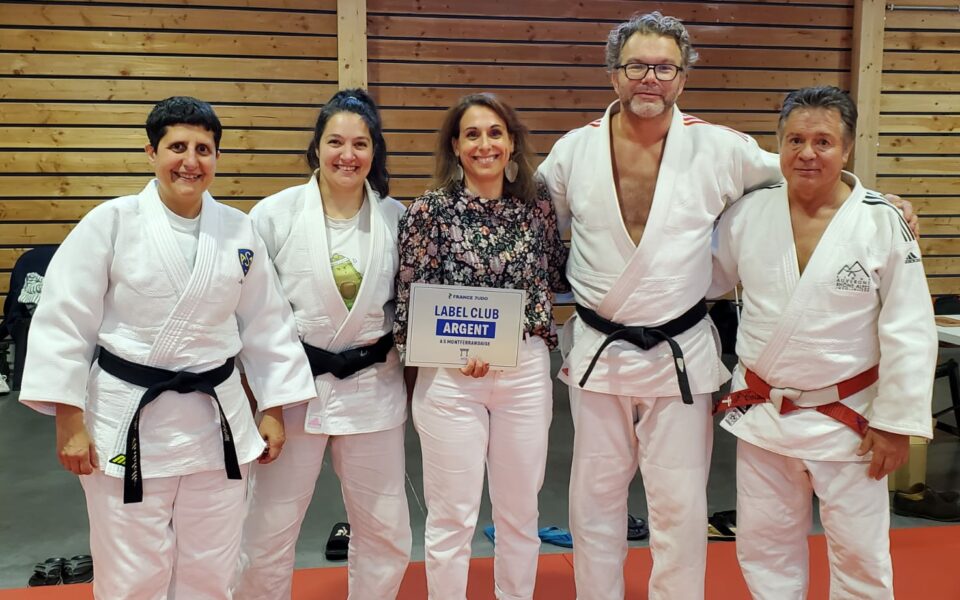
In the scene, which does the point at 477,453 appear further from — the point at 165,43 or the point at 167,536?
the point at 165,43

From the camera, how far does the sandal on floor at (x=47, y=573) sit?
2.83 meters

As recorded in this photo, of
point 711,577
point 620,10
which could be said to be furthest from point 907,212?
point 620,10

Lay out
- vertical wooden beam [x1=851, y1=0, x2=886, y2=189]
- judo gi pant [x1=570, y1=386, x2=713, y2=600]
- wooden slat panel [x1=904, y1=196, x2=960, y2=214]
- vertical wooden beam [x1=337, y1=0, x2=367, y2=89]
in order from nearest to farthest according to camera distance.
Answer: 1. judo gi pant [x1=570, y1=386, x2=713, y2=600]
2. vertical wooden beam [x1=337, y1=0, x2=367, y2=89]
3. vertical wooden beam [x1=851, y1=0, x2=886, y2=189]
4. wooden slat panel [x1=904, y1=196, x2=960, y2=214]

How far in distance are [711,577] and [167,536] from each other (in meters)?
1.81

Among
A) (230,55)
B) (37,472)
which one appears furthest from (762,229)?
(230,55)

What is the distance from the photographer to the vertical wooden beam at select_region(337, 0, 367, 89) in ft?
19.9

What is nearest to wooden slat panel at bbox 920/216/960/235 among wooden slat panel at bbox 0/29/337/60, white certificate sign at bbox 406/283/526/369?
wooden slat panel at bbox 0/29/337/60

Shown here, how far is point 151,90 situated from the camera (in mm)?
6023

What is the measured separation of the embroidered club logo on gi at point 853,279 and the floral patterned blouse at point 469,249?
77 cm

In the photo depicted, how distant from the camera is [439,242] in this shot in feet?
7.07

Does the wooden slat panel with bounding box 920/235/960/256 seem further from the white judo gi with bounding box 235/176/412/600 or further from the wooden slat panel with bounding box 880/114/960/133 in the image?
the white judo gi with bounding box 235/176/412/600

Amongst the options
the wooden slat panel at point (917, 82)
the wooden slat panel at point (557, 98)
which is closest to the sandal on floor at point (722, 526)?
the wooden slat panel at point (557, 98)

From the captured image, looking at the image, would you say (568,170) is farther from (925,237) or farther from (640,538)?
(925,237)

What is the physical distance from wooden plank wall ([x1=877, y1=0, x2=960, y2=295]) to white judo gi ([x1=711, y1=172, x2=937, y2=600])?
5.63 m
